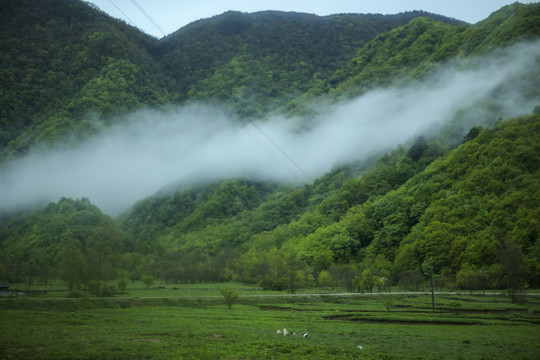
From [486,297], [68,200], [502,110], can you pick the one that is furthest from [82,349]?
[502,110]

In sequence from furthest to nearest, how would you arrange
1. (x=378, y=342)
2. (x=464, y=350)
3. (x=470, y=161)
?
(x=470, y=161) < (x=378, y=342) < (x=464, y=350)

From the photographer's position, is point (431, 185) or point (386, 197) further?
point (386, 197)

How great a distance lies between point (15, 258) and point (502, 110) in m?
216

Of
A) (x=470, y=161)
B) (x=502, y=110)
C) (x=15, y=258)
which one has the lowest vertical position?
(x=15, y=258)

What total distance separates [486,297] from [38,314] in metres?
81.2

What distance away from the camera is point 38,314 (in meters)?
55.8

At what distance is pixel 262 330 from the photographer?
50344 mm

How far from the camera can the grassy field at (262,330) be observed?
36438 mm

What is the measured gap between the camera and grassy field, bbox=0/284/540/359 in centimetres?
3644

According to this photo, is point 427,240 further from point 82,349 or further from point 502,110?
point 82,349

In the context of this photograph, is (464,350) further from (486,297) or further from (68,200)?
(68,200)

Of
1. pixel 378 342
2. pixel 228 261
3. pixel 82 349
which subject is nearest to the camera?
pixel 82 349

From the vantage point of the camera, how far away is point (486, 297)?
84.8 metres

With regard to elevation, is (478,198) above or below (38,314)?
above
